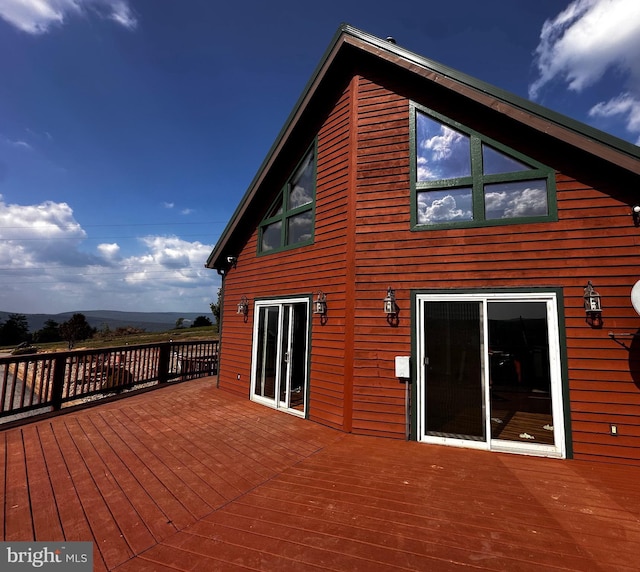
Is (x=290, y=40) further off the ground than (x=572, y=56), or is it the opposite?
(x=290, y=40)

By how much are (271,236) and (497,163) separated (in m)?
4.16

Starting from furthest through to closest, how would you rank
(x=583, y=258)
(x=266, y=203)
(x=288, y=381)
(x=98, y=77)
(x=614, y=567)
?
(x=98, y=77), (x=266, y=203), (x=288, y=381), (x=583, y=258), (x=614, y=567)

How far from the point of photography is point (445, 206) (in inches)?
165

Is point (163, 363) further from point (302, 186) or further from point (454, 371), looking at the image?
point (454, 371)

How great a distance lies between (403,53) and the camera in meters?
4.32

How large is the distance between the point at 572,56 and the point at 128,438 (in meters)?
10.3

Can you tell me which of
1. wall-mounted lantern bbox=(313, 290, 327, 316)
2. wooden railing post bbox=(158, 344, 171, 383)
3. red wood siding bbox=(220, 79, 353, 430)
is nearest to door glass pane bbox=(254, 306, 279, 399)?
red wood siding bbox=(220, 79, 353, 430)

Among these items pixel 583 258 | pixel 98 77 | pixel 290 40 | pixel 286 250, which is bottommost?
pixel 583 258

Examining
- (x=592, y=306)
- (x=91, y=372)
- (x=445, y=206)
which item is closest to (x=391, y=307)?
(x=445, y=206)

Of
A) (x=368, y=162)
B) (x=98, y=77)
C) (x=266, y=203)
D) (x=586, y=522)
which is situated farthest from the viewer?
(x=98, y=77)

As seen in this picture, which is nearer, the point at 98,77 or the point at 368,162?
the point at 368,162

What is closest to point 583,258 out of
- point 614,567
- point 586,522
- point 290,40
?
point 586,522

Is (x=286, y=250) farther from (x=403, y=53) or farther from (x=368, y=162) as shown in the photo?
(x=403, y=53)

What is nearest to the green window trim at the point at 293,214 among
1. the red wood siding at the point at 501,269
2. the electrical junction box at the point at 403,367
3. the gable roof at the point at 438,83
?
the gable roof at the point at 438,83
